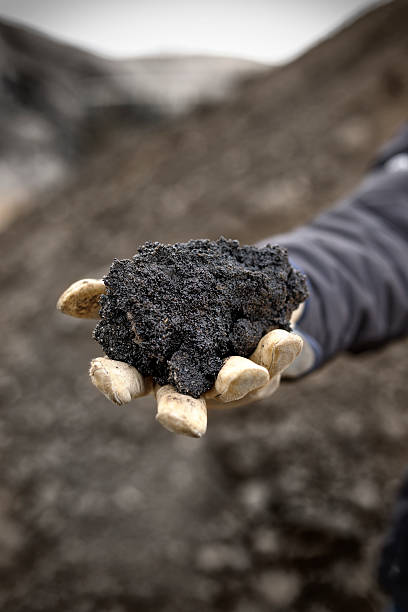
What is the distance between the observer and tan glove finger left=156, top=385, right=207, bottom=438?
2.28 ft

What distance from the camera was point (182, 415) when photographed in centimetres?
70

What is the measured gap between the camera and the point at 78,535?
2.09m

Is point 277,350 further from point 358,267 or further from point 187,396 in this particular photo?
point 358,267

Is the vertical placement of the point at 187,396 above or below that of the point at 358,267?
below

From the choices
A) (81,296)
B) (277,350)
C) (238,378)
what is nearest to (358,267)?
(277,350)

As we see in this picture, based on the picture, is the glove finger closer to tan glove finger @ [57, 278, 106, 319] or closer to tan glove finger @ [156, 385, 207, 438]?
tan glove finger @ [156, 385, 207, 438]

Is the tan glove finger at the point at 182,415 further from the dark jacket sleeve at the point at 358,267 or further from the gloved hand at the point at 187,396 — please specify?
the dark jacket sleeve at the point at 358,267

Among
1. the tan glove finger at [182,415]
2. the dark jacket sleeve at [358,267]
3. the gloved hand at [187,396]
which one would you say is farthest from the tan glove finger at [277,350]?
the dark jacket sleeve at [358,267]

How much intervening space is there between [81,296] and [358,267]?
2.82 feet

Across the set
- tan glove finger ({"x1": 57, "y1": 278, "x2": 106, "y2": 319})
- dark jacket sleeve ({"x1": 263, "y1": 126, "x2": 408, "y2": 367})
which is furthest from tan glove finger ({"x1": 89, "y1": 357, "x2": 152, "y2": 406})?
dark jacket sleeve ({"x1": 263, "y1": 126, "x2": 408, "y2": 367})

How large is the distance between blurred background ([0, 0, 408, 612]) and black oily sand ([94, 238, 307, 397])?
0.73 metres

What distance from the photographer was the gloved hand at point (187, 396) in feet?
2.32

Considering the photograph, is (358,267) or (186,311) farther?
(358,267)

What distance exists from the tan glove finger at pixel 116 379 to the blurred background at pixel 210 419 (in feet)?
2.84
